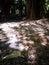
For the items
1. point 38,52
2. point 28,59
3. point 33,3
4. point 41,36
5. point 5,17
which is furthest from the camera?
point 5,17

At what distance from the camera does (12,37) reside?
5.13 metres

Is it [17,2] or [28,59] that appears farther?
[17,2]

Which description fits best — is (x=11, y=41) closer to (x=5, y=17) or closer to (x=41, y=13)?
(x=41, y=13)

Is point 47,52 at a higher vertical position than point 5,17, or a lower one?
higher

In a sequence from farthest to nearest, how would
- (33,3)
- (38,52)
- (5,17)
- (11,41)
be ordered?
(5,17) → (33,3) → (11,41) → (38,52)

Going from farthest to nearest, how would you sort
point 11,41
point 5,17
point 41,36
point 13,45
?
point 5,17 → point 41,36 → point 11,41 → point 13,45

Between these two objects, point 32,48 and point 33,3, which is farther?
point 33,3

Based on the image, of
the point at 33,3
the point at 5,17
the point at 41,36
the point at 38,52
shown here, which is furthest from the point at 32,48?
the point at 5,17

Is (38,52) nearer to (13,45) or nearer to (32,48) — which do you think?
(32,48)

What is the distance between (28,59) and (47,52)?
0.52 metres

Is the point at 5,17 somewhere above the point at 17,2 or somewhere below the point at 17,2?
below

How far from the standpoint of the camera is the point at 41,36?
5.11m

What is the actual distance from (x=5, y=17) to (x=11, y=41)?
7.39 meters

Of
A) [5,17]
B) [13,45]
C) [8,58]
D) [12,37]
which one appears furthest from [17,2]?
[8,58]
